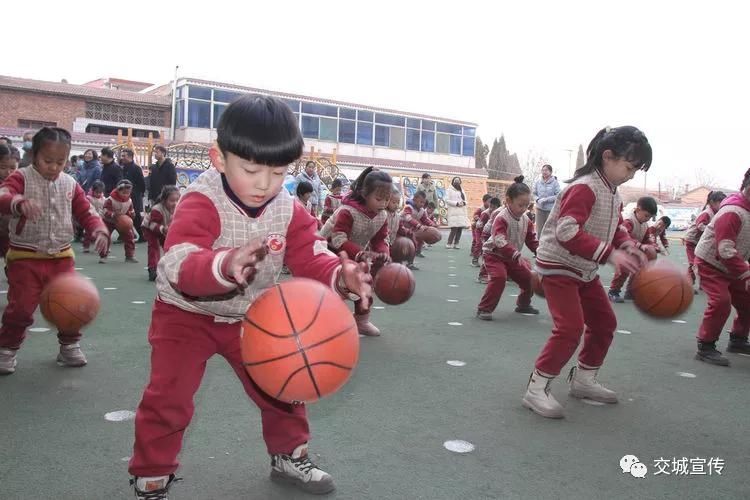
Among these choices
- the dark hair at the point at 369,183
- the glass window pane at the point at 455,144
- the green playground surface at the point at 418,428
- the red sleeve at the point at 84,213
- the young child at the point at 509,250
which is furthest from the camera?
the glass window pane at the point at 455,144

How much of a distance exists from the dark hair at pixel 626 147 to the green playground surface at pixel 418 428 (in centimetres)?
153

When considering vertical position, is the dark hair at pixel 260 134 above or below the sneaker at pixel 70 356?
above

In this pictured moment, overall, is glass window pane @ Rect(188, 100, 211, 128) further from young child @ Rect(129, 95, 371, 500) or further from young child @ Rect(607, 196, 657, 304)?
young child @ Rect(129, 95, 371, 500)

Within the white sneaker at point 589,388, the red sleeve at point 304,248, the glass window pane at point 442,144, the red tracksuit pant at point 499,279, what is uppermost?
the glass window pane at point 442,144

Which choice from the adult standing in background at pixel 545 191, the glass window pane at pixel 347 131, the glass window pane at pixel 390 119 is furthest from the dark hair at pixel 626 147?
the glass window pane at pixel 390 119

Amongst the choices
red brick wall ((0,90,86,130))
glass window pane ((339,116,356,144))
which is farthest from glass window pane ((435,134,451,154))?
red brick wall ((0,90,86,130))

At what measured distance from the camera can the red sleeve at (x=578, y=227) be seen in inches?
134

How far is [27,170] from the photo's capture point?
401 cm

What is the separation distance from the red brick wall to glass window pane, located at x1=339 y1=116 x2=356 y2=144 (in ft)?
42.1

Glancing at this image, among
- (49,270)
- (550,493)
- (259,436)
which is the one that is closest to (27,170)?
(49,270)

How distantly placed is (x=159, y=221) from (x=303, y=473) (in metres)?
6.13

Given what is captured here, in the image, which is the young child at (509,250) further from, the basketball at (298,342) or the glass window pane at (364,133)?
the glass window pane at (364,133)

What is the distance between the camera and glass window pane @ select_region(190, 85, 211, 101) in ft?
91.7

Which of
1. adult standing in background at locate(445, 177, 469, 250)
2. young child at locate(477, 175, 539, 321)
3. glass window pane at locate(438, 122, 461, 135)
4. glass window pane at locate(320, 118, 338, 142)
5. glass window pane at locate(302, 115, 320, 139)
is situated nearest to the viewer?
young child at locate(477, 175, 539, 321)
